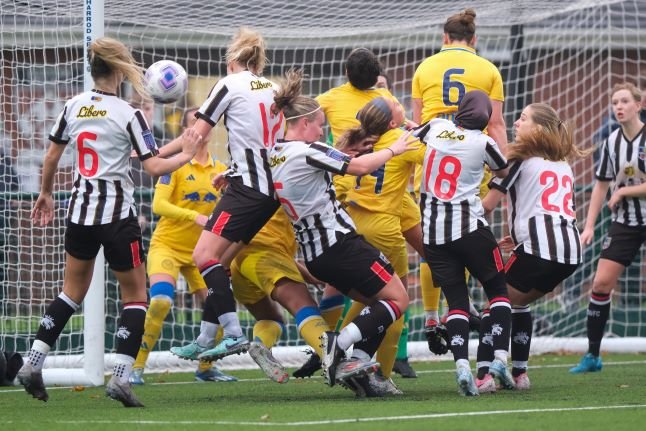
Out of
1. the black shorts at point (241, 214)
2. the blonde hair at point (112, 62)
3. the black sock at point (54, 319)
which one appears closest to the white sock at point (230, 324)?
the black shorts at point (241, 214)

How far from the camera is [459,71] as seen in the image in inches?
332

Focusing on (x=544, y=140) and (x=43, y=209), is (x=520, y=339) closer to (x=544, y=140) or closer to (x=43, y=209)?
(x=544, y=140)

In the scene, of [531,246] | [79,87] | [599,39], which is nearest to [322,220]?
[531,246]

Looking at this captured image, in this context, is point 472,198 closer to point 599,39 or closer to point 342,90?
point 342,90

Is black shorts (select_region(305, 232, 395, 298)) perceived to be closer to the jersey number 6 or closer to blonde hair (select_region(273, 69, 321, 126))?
blonde hair (select_region(273, 69, 321, 126))

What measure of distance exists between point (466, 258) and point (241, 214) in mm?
1375

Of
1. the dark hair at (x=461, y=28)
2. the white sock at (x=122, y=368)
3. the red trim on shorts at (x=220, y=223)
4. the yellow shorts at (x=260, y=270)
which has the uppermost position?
the dark hair at (x=461, y=28)

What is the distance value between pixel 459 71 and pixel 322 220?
6.27 ft

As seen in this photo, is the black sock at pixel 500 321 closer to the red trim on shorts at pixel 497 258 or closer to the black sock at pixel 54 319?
the red trim on shorts at pixel 497 258

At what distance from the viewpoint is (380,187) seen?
25.9 ft

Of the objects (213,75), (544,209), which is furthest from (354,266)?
(213,75)

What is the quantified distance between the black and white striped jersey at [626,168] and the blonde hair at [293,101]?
11.0 feet

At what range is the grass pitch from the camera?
18.7ft

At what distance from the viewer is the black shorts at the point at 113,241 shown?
686 centimetres
